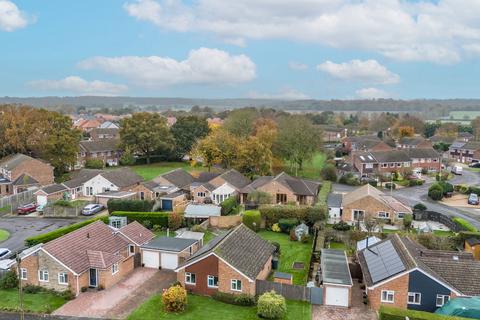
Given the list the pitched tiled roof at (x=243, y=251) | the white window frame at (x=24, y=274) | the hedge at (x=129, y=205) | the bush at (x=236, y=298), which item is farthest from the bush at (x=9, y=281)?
the hedge at (x=129, y=205)

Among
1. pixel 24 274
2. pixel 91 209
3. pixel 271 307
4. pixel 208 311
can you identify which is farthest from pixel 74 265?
pixel 91 209

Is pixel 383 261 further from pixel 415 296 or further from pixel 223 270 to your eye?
pixel 223 270

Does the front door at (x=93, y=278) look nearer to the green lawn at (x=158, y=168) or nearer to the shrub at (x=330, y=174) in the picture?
the green lawn at (x=158, y=168)

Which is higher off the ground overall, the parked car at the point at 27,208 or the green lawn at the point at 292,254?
the parked car at the point at 27,208

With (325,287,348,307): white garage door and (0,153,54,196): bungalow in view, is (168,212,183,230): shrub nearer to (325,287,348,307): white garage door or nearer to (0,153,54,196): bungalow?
(325,287,348,307): white garage door

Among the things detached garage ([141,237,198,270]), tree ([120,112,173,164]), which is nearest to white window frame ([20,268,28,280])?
detached garage ([141,237,198,270])

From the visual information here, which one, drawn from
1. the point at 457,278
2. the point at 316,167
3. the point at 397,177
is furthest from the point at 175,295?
the point at 316,167
